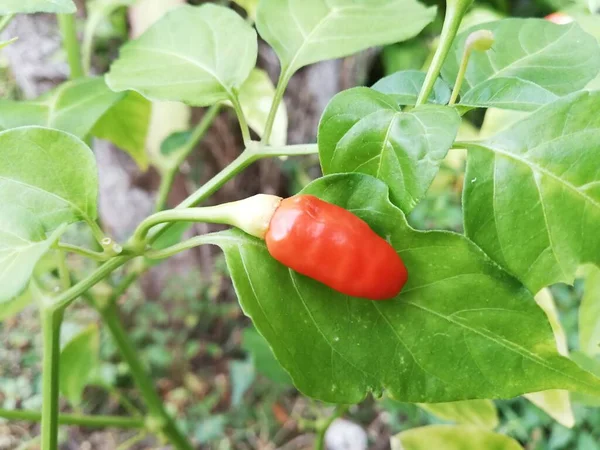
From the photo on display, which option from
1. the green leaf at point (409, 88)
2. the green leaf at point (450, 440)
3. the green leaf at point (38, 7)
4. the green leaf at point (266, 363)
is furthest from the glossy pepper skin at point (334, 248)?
the green leaf at point (266, 363)

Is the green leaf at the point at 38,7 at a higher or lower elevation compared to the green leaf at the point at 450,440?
higher

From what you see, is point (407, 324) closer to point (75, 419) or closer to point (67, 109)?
point (67, 109)

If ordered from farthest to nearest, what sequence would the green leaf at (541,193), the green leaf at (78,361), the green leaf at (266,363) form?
the green leaf at (266,363) < the green leaf at (78,361) < the green leaf at (541,193)

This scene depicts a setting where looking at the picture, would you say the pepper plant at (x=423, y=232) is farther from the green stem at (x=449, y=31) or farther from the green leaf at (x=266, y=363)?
the green leaf at (x=266, y=363)

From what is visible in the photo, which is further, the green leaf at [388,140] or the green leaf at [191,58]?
the green leaf at [191,58]

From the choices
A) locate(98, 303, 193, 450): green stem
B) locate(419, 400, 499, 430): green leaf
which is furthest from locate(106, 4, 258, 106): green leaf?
locate(419, 400, 499, 430): green leaf

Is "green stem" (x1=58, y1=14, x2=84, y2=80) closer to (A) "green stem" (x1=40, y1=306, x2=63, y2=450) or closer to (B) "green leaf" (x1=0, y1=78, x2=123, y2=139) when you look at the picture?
(B) "green leaf" (x1=0, y1=78, x2=123, y2=139)

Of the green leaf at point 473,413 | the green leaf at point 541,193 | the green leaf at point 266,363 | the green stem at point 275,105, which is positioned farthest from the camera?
the green leaf at point 266,363
